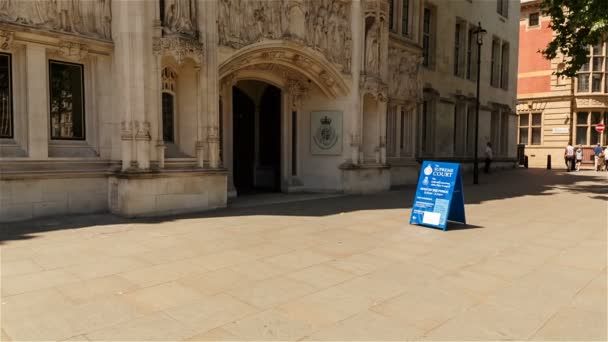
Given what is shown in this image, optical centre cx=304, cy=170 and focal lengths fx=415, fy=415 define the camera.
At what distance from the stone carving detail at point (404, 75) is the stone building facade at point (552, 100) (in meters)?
24.0

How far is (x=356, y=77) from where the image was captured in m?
14.8

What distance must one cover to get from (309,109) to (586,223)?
914 centimetres

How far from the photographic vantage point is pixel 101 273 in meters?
5.12

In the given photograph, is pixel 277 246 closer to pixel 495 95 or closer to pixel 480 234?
pixel 480 234

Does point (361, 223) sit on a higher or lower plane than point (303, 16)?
lower

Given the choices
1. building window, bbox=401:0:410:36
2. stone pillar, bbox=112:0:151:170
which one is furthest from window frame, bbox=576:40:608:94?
stone pillar, bbox=112:0:151:170

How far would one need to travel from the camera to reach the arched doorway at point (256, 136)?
15945mm

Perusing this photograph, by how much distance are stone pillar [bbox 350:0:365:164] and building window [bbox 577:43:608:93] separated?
105 feet

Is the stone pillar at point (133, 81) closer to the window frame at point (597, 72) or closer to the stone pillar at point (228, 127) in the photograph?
the stone pillar at point (228, 127)

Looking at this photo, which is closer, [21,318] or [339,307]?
[21,318]

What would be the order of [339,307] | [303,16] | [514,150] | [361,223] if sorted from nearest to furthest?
[339,307], [361,223], [303,16], [514,150]

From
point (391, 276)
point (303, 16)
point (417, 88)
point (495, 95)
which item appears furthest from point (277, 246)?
point (495, 95)

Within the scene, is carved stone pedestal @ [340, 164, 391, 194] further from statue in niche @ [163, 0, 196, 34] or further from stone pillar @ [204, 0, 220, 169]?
statue in niche @ [163, 0, 196, 34]

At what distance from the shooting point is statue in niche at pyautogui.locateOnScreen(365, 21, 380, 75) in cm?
1517
